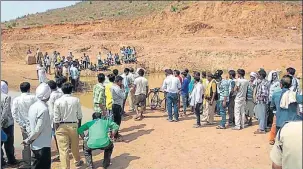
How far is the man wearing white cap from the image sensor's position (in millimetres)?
6355

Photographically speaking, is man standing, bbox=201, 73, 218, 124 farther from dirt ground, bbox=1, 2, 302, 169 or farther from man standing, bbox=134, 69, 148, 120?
man standing, bbox=134, 69, 148, 120

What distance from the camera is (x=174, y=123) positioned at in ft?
37.9

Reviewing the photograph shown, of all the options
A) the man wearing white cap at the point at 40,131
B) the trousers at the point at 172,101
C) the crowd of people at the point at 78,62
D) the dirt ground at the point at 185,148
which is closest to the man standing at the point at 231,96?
the dirt ground at the point at 185,148

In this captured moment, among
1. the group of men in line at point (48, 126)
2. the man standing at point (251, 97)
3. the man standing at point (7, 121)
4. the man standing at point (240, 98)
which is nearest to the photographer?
the group of men in line at point (48, 126)

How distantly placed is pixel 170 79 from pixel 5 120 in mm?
4945

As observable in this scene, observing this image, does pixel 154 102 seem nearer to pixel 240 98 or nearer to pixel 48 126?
pixel 240 98

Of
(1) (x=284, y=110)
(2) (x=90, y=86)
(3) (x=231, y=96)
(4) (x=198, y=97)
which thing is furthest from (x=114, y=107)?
(2) (x=90, y=86)

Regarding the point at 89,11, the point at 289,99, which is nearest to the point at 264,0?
the point at 89,11

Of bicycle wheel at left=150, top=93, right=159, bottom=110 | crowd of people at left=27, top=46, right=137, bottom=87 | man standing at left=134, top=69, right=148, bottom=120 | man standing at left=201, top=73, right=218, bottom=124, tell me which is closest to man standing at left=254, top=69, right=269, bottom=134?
man standing at left=201, top=73, right=218, bottom=124

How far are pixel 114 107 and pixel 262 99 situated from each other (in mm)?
3607

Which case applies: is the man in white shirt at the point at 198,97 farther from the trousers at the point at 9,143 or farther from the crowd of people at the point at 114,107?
the trousers at the point at 9,143

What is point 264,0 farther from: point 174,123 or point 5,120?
point 5,120

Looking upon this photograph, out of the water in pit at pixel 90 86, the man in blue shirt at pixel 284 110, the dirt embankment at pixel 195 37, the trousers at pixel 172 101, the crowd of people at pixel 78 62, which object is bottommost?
the water in pit at pixel 90 86

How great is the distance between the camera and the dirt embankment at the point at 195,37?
102 feet
